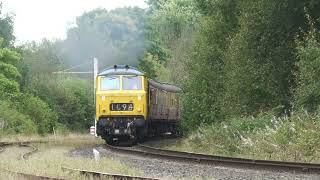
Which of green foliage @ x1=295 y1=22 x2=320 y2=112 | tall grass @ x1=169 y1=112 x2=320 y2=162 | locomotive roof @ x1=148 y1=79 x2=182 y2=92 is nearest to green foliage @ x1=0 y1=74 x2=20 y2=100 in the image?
locomotive roof @ x1=148 y1=79 x2=182 y2=92

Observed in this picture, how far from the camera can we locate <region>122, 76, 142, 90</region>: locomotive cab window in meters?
25.5

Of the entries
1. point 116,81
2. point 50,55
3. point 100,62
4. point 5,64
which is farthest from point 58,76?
point 116,81

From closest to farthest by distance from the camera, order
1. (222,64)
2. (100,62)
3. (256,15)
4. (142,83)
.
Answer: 1. (256,15)
2. (142,83)
3. (222,64)
4. (100,62)

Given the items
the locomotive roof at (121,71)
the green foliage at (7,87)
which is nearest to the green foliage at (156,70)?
the green foliage at (7,87)

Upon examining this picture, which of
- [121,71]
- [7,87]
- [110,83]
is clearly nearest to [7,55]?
[7,87]

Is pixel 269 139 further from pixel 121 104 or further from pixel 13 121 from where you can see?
pixel 13 121

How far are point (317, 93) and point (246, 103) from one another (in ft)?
19.2

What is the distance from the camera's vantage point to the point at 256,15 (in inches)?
948

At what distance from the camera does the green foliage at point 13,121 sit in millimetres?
38938

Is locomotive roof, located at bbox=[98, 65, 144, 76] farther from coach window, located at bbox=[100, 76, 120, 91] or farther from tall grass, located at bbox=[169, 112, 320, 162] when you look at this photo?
tall grass, located at bbox=[169, 112, 320, 162]

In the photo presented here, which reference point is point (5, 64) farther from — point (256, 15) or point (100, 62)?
point (256, 15)

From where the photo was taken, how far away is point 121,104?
25250mm

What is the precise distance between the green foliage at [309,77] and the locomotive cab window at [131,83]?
775 centimetres

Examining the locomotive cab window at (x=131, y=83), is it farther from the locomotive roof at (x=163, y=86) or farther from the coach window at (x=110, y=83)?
the locomotive roof at (x=163, y=86)
